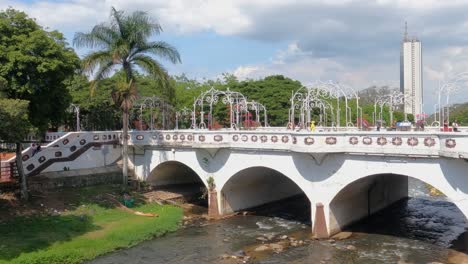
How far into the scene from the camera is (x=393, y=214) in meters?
26.8

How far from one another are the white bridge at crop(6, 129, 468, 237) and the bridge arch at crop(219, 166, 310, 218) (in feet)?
0.21

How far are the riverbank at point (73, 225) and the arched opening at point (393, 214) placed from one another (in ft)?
29.7

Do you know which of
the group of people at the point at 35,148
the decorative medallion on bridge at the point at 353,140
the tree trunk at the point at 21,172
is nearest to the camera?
the decorative medallion on bridge at the point at 353,140

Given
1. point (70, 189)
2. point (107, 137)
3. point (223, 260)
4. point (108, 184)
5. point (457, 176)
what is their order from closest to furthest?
1. point (457, 176)
2. point (223, 260)
3. point (70, 189)
4. point (108, 184)
5. point (107, 137)

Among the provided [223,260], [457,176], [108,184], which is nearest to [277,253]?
[223,260]

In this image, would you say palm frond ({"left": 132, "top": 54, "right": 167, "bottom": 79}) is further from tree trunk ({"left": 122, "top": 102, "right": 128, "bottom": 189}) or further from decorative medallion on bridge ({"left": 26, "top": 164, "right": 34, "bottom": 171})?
decorative medallion on bridge ({"left": 26, "top": 164, "right": 34, "bottom": 171})

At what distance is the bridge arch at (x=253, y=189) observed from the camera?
87.1 ft

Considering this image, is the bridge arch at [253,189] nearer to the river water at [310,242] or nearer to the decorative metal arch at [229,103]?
the river water at [310,242]

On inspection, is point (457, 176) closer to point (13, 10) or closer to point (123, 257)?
point (123, 257)

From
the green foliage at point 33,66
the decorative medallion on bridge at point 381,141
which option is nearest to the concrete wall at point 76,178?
the green foliage at point 33,66

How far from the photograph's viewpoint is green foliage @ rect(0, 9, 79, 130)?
70.2 feet

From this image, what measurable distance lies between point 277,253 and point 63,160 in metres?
17.0

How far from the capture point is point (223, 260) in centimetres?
1873

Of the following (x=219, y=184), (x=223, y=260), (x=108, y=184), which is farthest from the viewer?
(x=108, y=184)
